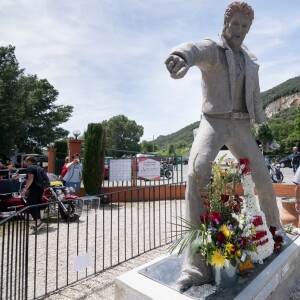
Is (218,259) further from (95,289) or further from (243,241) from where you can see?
(95,289)

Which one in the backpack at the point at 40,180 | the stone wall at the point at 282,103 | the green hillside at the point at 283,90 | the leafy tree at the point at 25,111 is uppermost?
the green hillside at the point at 283,90

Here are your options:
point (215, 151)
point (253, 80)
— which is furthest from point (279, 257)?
point (253, 80)

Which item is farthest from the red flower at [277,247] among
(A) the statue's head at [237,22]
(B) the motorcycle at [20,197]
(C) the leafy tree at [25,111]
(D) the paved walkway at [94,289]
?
(C) the leafy tree at [25,111]

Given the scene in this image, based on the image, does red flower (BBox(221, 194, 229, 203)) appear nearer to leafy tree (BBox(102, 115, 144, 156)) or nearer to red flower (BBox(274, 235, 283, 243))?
red flower (BBox(274, 235, 283, 243))

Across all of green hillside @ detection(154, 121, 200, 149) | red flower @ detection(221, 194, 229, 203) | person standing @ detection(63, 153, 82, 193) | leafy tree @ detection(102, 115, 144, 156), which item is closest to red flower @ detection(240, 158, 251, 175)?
red flower @ detection(221, 194, 229, 203)

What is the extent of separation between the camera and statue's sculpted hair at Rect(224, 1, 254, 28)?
113 inches

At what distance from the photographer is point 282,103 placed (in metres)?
137

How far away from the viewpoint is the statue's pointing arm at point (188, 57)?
7.45 feet

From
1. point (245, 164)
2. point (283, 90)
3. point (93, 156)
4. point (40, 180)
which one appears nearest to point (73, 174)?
point (93, 156)

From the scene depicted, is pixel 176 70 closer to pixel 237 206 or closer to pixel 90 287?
pixel 237 206

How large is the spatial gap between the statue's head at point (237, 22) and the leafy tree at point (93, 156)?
7.33 m

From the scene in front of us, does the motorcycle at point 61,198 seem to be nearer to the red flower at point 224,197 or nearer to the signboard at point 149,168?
the signboard at point 149,168

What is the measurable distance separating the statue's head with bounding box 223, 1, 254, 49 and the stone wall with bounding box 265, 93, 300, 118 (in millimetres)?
140944

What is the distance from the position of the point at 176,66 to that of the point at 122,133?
181 feet
